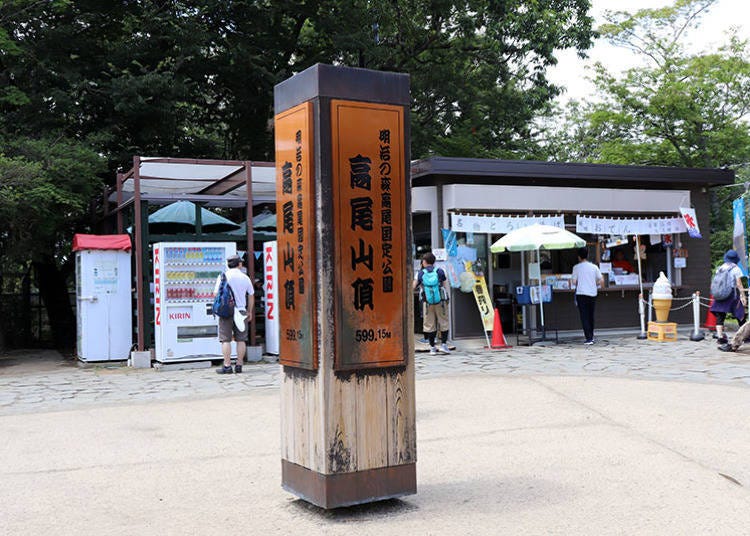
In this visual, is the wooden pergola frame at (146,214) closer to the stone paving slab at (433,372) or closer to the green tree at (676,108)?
the stone paving slab at (433,372)

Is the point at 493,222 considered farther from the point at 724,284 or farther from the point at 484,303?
the point at 724,284

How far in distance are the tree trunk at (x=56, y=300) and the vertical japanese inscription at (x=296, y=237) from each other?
15.2 metres

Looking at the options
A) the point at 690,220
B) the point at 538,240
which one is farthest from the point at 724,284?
the point at 690,220

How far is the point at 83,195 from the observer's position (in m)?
15.4

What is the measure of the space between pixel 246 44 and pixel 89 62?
413 centimetres

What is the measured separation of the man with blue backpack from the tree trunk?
9546 millimetres

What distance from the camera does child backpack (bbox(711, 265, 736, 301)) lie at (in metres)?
13.7

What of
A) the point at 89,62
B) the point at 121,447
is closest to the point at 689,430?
the point at 121,447

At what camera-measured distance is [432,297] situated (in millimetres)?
13914

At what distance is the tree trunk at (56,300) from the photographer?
19.0 metres

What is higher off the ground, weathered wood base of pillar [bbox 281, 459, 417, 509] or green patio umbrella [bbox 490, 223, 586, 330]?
green patio umbrella [bbox 490, 223, 586, 330]

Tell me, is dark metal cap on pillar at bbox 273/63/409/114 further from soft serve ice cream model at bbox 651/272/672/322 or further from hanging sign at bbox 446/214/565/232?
soft serve ice cream model at bbox 651/272/672/322

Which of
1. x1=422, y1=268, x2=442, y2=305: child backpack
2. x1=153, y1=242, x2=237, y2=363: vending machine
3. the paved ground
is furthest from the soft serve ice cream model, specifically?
x1=153, y1=242, x2=237, y2=363: vending machine

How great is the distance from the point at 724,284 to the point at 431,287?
522 cm
